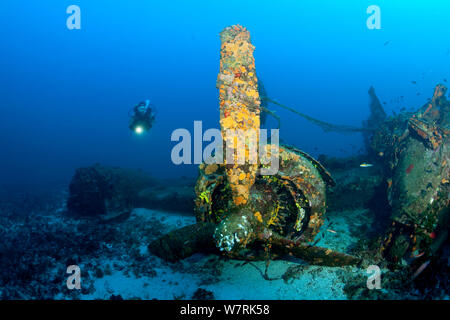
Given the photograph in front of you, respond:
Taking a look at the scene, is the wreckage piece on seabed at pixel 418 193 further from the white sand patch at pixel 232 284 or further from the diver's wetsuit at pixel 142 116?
the diver's wetsuit at pixel 142 116

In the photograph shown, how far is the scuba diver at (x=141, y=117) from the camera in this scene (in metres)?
11.1

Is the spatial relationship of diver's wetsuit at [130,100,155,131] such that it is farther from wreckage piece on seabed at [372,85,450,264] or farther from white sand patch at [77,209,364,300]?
wreckage piece on seabed at [372,85,450,264]

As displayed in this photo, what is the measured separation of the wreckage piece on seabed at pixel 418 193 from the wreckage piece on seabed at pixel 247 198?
147 cm

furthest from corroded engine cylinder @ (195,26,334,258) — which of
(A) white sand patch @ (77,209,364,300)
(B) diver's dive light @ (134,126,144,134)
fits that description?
(B) diver's dive light @ (134,126,144,134)

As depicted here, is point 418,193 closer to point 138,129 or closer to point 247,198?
point 247,198

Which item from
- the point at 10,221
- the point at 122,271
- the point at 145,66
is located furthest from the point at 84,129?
the point at 122,271

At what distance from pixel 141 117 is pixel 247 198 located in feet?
27.5

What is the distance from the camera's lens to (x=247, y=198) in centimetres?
459

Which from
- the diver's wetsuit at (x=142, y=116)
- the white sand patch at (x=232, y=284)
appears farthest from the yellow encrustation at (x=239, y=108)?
the diver's wetsuit at (x=142, y=116)

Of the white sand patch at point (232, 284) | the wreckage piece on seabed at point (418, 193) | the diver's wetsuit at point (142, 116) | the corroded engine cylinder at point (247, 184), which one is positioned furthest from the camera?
the diver's wetsuit at point (142, 116)

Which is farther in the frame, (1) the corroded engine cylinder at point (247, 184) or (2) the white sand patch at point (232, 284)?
(1) the corroded engine cylinder at point (247, 184)

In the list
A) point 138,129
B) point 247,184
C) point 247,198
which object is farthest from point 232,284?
point 138,129

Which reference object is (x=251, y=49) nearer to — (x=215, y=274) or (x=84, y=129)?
(x=215, y=274)

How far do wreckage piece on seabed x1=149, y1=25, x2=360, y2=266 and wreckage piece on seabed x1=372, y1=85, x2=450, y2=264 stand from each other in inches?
57.9
